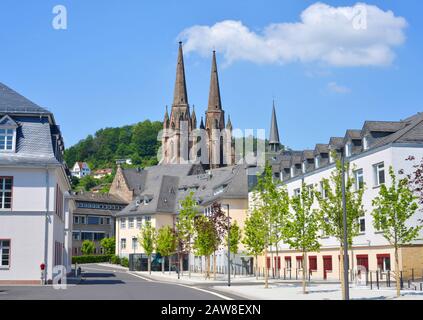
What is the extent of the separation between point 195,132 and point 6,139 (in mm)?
113804

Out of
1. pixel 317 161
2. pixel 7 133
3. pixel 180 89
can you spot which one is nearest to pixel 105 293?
pixel 7 133

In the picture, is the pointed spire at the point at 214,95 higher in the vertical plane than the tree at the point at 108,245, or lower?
higher

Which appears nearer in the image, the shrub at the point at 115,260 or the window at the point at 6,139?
the window at the point at 6,139

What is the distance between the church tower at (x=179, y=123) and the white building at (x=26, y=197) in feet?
351

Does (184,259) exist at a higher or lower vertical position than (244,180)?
lower

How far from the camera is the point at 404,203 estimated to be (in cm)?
2931

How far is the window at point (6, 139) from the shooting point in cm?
4081

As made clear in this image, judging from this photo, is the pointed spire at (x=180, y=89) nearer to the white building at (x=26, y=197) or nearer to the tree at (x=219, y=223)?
the tree at (x=219, y=223)

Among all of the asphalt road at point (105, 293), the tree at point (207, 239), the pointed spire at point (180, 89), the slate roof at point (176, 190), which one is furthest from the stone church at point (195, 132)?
the asphalt road at point (105, 293)

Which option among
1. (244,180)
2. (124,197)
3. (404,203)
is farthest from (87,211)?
(404,203)

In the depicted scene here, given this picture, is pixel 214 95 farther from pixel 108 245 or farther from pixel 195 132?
pixel 108 245
